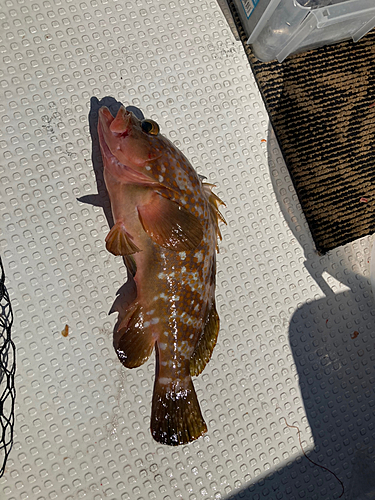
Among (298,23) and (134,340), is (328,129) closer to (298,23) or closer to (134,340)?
(298,23)

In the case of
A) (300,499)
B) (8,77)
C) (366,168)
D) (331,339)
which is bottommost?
(300,499)

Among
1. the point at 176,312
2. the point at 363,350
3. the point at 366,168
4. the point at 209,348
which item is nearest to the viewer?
the point at 176,312

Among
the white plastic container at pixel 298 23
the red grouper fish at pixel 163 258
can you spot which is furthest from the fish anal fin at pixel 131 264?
the white plastic container at pixel 298 23

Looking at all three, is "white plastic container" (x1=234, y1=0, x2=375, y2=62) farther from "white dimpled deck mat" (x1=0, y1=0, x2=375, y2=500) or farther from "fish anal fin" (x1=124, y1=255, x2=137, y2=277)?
"fish anal fin" (x1=124, y1=255, x2=137, y2=277)

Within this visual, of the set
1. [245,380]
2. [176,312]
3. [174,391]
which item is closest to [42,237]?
[176,312]

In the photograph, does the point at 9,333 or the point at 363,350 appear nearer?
the point at 9,333

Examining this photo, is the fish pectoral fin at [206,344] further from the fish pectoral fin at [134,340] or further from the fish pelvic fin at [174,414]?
the fish pectoral fin at [134,340]

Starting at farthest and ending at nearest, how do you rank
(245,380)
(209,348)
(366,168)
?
(366,168) → (245,380) → (209,348)

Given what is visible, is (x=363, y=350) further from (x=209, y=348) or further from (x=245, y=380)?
(x=209, y=348)
